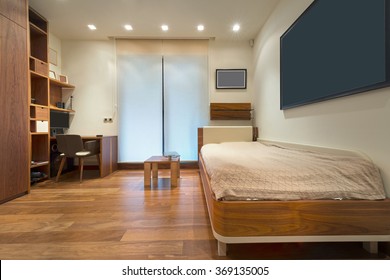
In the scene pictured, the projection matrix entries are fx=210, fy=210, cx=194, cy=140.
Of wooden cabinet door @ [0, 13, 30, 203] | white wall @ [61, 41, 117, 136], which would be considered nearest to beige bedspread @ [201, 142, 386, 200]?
wooden cabinet door @ [0, 13, 30, 203]

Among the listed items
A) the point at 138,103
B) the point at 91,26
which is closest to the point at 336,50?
the point at 138,103

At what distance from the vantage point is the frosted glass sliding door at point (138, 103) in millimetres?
4148

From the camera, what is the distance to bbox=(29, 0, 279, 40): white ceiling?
2.93m

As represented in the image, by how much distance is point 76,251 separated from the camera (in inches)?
51.8

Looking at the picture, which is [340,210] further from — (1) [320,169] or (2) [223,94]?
(2) [223,94]

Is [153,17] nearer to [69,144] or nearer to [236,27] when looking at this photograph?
[236,27]

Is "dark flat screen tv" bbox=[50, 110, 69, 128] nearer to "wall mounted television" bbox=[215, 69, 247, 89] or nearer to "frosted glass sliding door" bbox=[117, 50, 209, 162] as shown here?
"frosted glass sliding door" bbox=[117, 50, 209, 162]

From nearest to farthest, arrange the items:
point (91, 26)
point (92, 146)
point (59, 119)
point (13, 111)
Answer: point (13, 111) → point (92, 146) → point (91, 26) → point (59, 119)

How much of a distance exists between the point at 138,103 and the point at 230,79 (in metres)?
1.90

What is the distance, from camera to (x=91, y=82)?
4.14m

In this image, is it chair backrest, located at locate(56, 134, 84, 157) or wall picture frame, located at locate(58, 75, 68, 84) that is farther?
wall picture frame, located at locate(58, 75, 68, 84)

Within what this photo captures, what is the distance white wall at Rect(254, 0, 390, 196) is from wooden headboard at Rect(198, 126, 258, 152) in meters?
0.25

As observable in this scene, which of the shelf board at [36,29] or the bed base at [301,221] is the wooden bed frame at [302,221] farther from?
the shelf board at [36,29]

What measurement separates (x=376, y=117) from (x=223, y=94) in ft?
10.1
